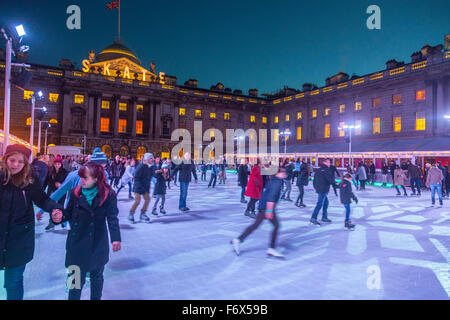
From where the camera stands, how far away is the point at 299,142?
1938 inches

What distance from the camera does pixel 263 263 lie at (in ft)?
15.9

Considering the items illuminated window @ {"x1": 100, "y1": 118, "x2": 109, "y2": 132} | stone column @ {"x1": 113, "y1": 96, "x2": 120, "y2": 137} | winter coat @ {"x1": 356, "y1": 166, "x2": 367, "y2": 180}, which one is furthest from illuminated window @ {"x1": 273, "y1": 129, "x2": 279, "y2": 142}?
winter coat @ {"x1": 356, "y1": 166, "x2": 367, "y2": 180}

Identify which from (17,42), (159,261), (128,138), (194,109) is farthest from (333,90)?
(159,261)

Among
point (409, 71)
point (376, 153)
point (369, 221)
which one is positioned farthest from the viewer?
point (409, 71)

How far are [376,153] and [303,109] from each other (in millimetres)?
20072

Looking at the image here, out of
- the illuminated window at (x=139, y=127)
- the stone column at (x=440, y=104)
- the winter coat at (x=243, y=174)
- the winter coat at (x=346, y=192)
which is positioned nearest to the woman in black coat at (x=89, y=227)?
the winter coat at (x=346, y=192)

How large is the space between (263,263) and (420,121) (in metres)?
36.5

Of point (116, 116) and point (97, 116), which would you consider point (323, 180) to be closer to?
point (97, 116)

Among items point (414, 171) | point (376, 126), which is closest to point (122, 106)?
point (376, 126)

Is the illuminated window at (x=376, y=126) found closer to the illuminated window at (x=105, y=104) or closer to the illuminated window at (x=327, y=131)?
the illuminated window at (x=327, y=131)

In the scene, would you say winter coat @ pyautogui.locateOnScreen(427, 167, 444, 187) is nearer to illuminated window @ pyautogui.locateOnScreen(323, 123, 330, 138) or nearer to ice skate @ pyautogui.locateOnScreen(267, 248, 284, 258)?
ice skate @ pyautogui.locateOnScreen(267, 248, 284, 258)

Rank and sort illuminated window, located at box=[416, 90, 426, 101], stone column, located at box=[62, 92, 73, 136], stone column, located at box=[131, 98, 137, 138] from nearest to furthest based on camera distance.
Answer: illuminated window, located at box=[416, 90, 426, 101] → stone column, located at box=[62, 92, 73, 136] → stone column, located at box=[131, 98, 137, 138]

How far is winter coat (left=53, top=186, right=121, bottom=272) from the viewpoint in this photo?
2.79 meters
